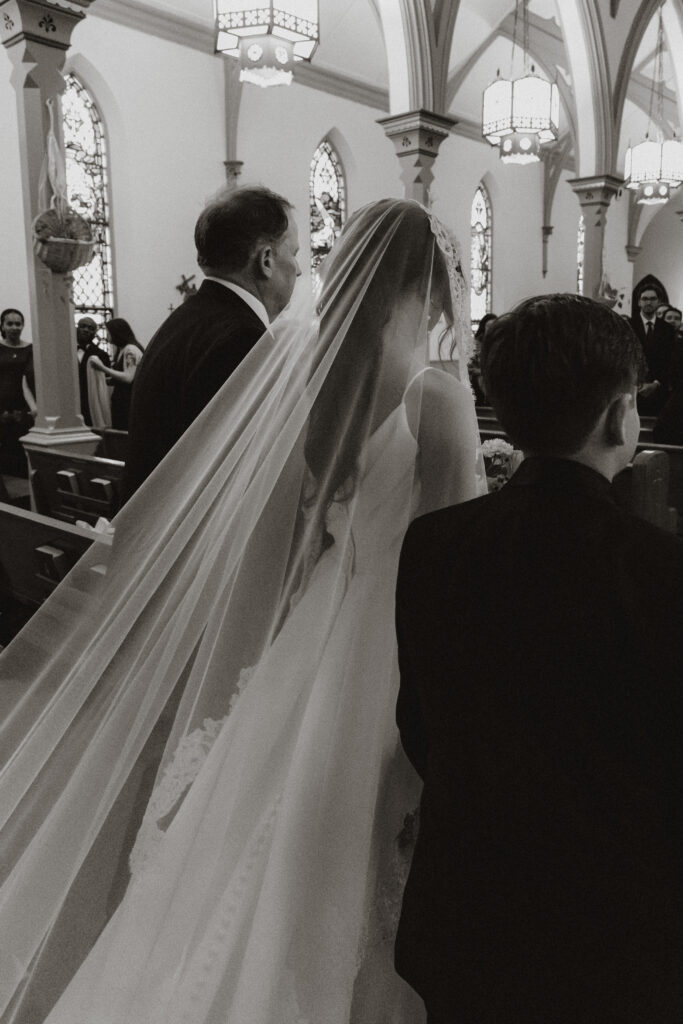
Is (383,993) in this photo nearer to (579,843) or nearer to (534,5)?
(579,843)

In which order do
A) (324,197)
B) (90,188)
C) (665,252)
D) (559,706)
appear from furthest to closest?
(665,252) → (324,197) → (90,188) → (559,706)

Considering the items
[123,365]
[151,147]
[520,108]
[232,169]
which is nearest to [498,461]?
[123,365]

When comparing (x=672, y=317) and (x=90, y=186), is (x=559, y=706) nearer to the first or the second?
(x=672, y=317)

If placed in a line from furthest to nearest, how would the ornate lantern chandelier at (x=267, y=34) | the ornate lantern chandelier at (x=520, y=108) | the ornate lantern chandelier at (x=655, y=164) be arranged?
the ornate lantern chandelier at (x=655, y=164), the ornate lantern chandelier at (x=520, y=108), the ornate lantern chandelier at (x=267, y=34)

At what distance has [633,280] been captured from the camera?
816 inches

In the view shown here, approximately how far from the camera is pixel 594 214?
1030 centimetres

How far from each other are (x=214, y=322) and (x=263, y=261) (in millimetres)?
225

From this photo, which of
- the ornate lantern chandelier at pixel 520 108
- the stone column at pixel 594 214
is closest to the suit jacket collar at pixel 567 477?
the ornate lantern chandelier at pixel 520 108

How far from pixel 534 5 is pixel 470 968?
49.5 feet

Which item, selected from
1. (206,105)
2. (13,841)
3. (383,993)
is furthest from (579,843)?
(206,105)

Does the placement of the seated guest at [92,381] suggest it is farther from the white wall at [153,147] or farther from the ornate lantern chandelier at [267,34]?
the ornate lantern chandelier at [267,34]

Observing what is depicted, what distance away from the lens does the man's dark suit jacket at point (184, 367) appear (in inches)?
85.4

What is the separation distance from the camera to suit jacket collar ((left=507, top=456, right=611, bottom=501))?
1.13m

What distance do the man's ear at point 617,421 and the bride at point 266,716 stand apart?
506 millimetres
